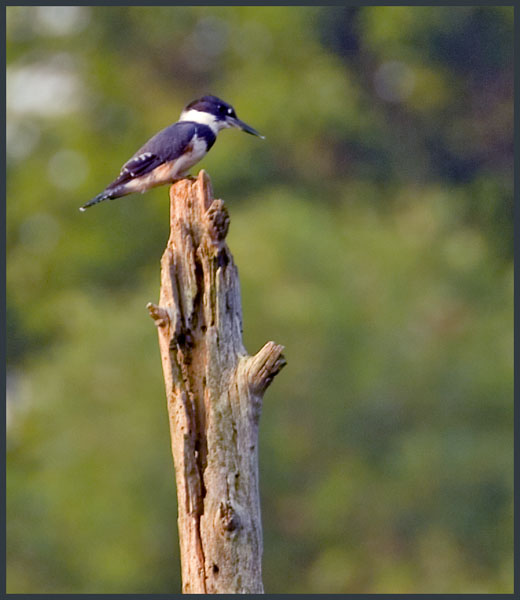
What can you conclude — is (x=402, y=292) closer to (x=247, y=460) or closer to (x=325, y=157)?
(x=325, y=157)

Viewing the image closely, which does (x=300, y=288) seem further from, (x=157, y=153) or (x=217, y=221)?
(x=217, y=221)

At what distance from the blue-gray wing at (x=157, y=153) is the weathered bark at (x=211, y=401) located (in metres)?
1.53

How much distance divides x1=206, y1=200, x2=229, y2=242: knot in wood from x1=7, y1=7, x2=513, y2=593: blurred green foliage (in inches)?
449

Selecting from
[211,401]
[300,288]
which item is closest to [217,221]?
[211,401]

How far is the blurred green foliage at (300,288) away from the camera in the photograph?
65.0 ft

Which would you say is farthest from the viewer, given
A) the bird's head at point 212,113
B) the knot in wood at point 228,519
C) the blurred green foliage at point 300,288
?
the blurred green foliage at point 300,288

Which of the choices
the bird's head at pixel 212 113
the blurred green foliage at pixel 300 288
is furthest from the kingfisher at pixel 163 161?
the blurred green foliage at pixel 300 288

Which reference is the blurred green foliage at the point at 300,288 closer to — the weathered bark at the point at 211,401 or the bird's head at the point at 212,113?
the bird's head at the point at 212,113

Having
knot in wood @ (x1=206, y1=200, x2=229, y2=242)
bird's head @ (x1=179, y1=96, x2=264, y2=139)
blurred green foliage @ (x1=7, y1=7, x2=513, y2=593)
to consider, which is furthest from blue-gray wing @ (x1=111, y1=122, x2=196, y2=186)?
blurred green foliage @ (x1=7, y1=7, x2=513, y2=593)

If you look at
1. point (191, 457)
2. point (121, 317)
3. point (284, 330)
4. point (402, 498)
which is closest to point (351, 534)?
point (402, 498)

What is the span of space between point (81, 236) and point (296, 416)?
465 inches

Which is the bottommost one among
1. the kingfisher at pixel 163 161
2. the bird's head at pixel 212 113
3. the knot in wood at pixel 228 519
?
the knot in wood at pixel 228 519

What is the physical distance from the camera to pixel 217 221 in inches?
268

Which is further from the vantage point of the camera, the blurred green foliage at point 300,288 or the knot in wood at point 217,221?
the blurred green foliage at point 300,288
